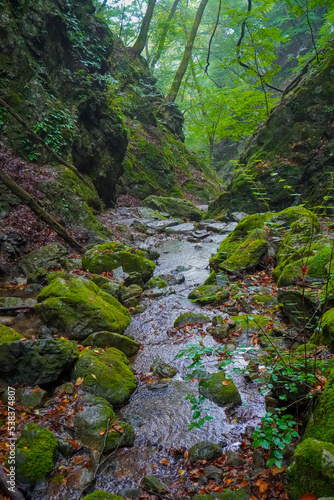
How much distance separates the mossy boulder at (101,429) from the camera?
3.25 meters

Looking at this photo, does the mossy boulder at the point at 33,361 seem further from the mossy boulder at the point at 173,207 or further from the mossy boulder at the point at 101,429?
the mossy boulder at the point at 173,207

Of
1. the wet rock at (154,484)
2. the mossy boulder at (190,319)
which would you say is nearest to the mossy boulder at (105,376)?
the wet rock at (154,484)

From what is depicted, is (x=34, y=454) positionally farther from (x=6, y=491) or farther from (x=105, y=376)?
(x=105, y=376)

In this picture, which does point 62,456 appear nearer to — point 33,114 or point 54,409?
point 54,409

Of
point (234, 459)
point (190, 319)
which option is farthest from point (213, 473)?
point (190, 319)

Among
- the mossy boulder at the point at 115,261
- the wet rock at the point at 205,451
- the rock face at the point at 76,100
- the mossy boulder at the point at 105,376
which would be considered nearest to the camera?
the wet rock at the point at 205,451

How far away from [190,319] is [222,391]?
219 centimetres

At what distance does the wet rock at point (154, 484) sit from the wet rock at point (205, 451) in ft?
1.36

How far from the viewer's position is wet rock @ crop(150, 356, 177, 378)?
4641 mm

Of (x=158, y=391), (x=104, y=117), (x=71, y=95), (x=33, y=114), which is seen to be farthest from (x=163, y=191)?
(x=158, y=391)

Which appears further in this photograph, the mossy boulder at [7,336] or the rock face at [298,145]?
the rock face at [298,145]

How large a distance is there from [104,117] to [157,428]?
13737mm

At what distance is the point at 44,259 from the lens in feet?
25.3

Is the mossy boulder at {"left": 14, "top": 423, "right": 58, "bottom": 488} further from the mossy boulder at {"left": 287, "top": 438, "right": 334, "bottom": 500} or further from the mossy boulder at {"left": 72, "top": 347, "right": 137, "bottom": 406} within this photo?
the mossy boulder at {"left": 287, "top": 438, "right": 334, "bottom": 500}
